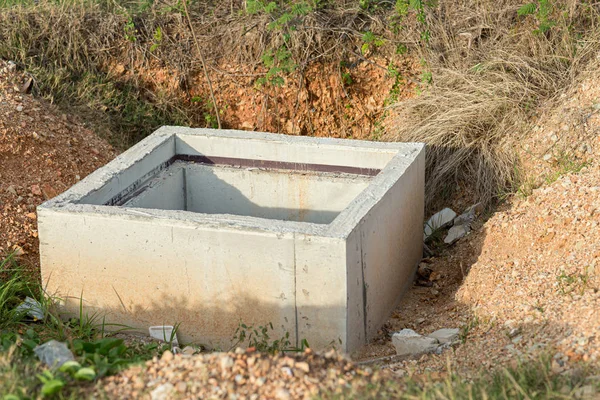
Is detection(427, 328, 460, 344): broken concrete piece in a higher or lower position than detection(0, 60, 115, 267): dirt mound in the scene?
lower

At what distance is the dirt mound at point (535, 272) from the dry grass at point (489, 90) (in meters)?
0.21

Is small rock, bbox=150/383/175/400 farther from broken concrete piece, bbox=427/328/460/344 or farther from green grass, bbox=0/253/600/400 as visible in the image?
broken concrete piece, bbox=427/328/460/344

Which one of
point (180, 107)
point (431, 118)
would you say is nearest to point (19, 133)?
point (180, 107)

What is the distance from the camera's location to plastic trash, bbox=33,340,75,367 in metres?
3.44

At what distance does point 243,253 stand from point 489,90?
119 inches

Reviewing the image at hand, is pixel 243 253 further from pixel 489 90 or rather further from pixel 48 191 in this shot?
pixel 489 90

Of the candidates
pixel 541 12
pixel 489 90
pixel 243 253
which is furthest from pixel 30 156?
pixel 541 12

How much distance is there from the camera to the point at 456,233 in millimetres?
5957

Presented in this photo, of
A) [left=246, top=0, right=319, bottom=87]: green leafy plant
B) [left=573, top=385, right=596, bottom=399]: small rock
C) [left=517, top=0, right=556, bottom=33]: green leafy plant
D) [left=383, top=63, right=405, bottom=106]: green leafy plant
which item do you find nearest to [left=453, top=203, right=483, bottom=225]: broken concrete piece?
[left=517, top=0, right=556, bottom=33]: green leafy plant

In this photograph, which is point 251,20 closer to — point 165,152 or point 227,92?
point 227,92

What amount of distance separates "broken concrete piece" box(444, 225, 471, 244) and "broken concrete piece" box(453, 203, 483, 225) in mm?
82

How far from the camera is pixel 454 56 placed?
7016 millimetres

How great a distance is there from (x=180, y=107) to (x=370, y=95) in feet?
5.68

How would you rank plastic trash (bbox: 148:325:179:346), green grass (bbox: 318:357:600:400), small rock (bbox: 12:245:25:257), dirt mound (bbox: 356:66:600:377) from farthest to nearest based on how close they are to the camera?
small rock (bbox: 12:245:25:257) → plastic trash (bbox: 148:325:179:346) → dirt mound (bbox: 356:66:600:377) → green grass (bbox: 318:357:600:400)
